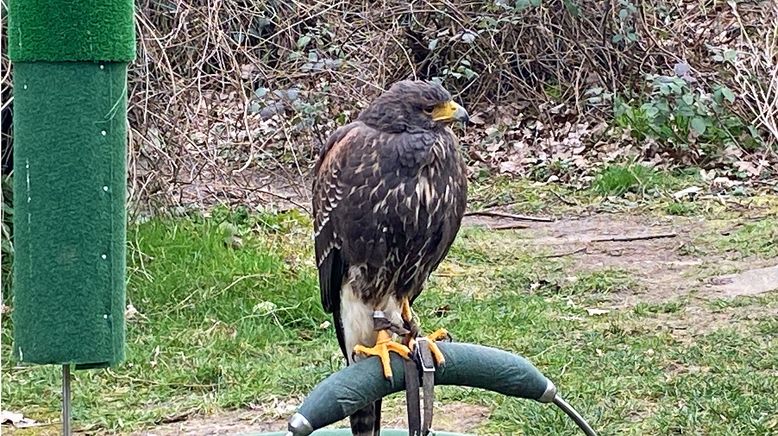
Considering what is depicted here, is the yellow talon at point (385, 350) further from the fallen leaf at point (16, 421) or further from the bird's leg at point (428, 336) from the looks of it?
the fallen leaf at point (16, 421)

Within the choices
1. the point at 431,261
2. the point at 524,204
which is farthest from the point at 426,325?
the point at 524,204

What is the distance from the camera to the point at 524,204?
8.38 m

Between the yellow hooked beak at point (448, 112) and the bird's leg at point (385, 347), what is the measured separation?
0.58 meters

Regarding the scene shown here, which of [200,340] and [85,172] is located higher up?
[85,172]

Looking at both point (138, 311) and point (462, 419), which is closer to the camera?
point (462, 419)

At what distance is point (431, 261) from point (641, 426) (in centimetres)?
136

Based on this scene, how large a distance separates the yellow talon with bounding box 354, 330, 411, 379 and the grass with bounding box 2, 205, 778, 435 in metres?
1.35

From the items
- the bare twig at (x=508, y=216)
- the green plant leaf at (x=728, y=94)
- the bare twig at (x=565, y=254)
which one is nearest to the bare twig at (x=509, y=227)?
the bare twig at (x=508, y=216)

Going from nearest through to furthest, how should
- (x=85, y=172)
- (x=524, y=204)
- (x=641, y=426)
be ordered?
1. (x=85, y=172)
2. (x=641, y=426)
3. (x=524, y=204)

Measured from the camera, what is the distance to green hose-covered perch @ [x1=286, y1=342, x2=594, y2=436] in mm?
2311

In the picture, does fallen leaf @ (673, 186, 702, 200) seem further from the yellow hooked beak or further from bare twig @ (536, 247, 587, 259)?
the yellow hooked beak

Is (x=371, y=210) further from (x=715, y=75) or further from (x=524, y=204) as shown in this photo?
(x=715, y=75)

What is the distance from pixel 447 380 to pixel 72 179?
2.99 ft

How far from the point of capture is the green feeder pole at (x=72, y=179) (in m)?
2.72
